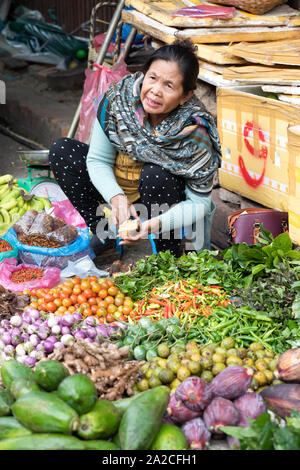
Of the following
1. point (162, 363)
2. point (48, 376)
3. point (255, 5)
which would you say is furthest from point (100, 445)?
point (255, 5)

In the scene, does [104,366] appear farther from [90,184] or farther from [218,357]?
[90,184]

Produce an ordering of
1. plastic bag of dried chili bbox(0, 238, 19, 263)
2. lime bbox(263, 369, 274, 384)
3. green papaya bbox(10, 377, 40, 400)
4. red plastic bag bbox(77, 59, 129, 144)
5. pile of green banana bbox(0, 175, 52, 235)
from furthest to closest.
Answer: red plastic bag bbox(77, 59, 129, 144) < pile of green banana bbox(0, 175, 52, 235) < plastic bag of dried chili bbox(0, 238, 19, 263) < lime bbox(263, 369, 274, 384) < green papaya bbox(10, 377, 40, 400)

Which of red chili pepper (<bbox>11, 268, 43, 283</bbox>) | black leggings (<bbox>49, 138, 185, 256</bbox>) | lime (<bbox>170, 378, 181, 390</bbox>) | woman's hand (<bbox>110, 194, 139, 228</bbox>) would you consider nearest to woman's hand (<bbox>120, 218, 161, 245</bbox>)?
woman's hand (<bbox>110, 194, 139, 228</bbox>)

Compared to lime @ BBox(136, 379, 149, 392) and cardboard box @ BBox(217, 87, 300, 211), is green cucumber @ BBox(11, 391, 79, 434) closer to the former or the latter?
lime @ BBox(136, 379, 149, 392)

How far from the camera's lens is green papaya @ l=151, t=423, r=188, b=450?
5.22 feet

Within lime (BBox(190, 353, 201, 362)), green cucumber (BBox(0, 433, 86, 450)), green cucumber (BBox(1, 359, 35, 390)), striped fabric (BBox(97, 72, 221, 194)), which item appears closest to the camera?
green cucumber (BBox(0, 433, 86, 450))

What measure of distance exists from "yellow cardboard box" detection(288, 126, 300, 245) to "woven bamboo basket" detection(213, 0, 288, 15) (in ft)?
4.21

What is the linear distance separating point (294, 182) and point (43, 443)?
5.84 ft

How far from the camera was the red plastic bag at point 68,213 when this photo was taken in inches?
150

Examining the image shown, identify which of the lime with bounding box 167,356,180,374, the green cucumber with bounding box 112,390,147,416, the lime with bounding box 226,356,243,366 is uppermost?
the green cucumber with bounding box 112,390,147,416

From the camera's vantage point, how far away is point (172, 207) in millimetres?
3014

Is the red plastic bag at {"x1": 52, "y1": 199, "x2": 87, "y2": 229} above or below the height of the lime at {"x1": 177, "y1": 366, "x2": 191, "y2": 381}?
below

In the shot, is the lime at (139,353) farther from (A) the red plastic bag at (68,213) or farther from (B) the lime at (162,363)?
(A) the red plastic bag at (68,213)

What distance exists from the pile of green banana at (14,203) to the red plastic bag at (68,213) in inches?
2.6
